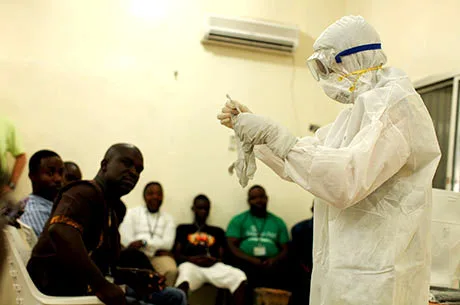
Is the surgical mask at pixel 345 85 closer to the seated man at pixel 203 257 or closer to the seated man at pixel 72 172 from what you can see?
the seated man at pixel 203 257

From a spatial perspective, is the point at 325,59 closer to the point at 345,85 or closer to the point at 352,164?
the point at 345,85

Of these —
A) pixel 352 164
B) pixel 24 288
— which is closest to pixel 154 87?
pixel 24 288

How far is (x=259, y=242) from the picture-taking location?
486 cm

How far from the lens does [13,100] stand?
4.77m

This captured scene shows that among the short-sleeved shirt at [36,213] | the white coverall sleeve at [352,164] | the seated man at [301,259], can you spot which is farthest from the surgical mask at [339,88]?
the seated man at [301,259]

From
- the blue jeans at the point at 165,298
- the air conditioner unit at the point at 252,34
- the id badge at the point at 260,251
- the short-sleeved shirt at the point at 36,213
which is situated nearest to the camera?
the blue jeans at the point at 165,298

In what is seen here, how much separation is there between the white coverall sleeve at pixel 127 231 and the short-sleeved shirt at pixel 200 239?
0.46 meters

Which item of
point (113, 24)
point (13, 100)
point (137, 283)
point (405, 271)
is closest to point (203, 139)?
point (113, 24)

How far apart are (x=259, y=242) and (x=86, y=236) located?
2.91m

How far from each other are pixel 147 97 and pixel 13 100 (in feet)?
4.08

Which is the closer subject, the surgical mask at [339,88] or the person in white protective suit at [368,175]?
the person in white protective suit at [368,175]

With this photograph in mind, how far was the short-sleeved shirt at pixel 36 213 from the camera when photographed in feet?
9.52

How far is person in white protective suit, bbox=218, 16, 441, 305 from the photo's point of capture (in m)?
1.45

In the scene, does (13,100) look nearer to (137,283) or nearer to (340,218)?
(137,283)
